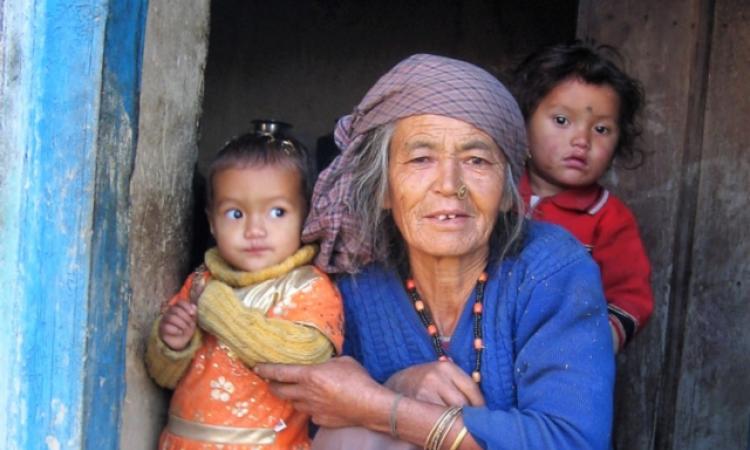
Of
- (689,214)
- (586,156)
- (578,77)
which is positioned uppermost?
(578,77)

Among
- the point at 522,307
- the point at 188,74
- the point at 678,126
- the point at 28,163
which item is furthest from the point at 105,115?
the point at 678,126

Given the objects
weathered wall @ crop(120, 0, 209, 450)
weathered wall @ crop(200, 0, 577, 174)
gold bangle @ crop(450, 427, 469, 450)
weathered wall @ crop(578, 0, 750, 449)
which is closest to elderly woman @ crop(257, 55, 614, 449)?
gold bangle @ crop(450, 427, 469, 450)

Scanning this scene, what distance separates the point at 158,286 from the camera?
2.71 m

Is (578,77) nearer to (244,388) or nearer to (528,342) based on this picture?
(528,342)

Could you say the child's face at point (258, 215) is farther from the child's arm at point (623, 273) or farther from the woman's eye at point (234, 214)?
the child's arm at point (623, 273)

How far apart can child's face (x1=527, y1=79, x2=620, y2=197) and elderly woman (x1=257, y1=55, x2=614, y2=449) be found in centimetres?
46

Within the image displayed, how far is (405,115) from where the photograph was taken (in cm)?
267

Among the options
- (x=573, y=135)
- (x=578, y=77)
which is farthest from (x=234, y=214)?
(x=578, y=77)

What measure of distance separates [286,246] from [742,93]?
175 cm

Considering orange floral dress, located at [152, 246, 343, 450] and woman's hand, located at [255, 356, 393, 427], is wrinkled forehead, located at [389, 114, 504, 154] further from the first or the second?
woman's hand, located at [255, 356, 393, 427]

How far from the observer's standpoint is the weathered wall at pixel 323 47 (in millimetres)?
5152

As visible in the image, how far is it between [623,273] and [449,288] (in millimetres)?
707

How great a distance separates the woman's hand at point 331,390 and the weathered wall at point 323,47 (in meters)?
2.62

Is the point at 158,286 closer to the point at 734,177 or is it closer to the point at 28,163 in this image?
the point at 28,163
